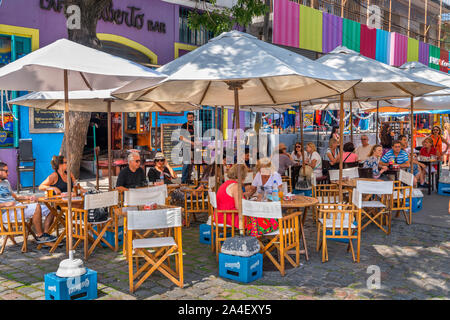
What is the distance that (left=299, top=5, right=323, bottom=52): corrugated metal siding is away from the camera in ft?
58.5

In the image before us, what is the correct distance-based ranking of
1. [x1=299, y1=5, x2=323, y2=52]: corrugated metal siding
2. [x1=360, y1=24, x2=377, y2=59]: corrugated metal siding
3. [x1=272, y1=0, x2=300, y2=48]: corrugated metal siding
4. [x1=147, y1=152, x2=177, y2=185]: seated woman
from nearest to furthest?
[x1=147, y1=152, x2=177, y2=185]: seated woman < [x1=272, y1=0, x2=300, y2=48]: corrugated metal siding < [x1=299, y1=5, x2=323, y2=52]: corrugated metal siding < [x1=360, y1=24, x2=377, y2=59]: corrugated metal siding

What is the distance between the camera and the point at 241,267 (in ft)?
16.2

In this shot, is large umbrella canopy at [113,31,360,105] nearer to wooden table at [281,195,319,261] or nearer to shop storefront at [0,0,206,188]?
wooden table at [281,195,319,261]

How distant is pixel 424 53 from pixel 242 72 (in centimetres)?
2595

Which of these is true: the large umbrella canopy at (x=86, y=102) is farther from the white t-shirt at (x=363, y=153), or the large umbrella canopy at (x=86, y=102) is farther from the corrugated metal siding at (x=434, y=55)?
the corrugated metal siding at (x=434, y=55)

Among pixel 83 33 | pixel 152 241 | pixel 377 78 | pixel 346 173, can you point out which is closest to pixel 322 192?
pixel 346 173

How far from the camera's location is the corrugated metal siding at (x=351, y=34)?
2031 cm

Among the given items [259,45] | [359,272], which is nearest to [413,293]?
[359,272]

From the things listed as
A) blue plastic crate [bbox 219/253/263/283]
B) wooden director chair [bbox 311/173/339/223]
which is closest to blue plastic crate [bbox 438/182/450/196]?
wooden director chair [bbox 311/173/339/223]

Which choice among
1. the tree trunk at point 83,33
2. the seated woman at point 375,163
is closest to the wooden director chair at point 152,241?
the tree trunk at point 83,33

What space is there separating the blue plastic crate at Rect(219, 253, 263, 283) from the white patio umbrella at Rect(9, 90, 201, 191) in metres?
2.85

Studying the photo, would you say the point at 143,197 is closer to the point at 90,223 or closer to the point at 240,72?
the point at 90,223

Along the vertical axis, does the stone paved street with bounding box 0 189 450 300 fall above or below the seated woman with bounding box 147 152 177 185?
below
